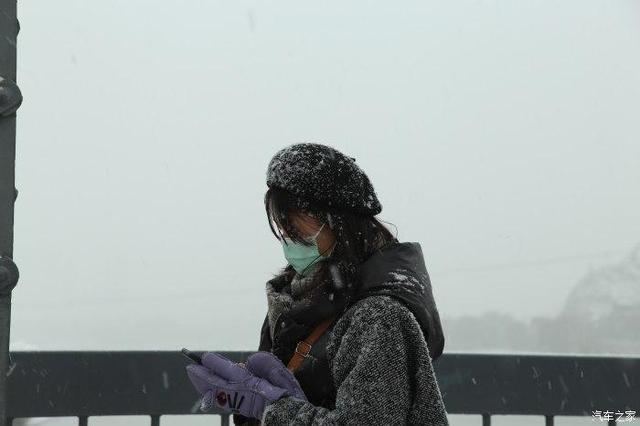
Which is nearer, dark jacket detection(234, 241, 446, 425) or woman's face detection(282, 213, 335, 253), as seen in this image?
dark jacket detection(234, 241, 446, 425)

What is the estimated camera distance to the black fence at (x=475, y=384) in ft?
11.4

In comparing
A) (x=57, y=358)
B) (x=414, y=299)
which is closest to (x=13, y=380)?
(x=57, y=358)

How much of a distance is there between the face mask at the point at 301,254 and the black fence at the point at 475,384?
1.42 m

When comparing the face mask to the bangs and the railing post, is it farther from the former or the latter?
the railing post

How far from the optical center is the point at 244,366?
88.4 inches

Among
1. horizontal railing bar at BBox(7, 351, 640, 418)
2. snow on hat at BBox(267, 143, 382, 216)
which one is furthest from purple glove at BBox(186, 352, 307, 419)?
horizontal railing bar at BBox(7, 351, 640, 418)

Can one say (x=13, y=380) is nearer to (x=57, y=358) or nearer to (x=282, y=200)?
(x=57, y=358)

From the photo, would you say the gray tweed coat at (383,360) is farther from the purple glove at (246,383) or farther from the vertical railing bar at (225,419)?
the vertical railing bar at (225,419)

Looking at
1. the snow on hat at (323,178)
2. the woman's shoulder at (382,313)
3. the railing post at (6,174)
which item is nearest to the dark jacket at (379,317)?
the woman's shoulder at (382,313)

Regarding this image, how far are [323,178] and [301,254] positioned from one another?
0.95 feet

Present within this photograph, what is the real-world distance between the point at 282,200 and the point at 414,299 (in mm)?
504

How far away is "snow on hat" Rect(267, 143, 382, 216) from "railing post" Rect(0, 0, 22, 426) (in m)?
0.74

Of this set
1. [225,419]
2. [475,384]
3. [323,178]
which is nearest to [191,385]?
[225,419]

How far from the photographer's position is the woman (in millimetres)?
1983
